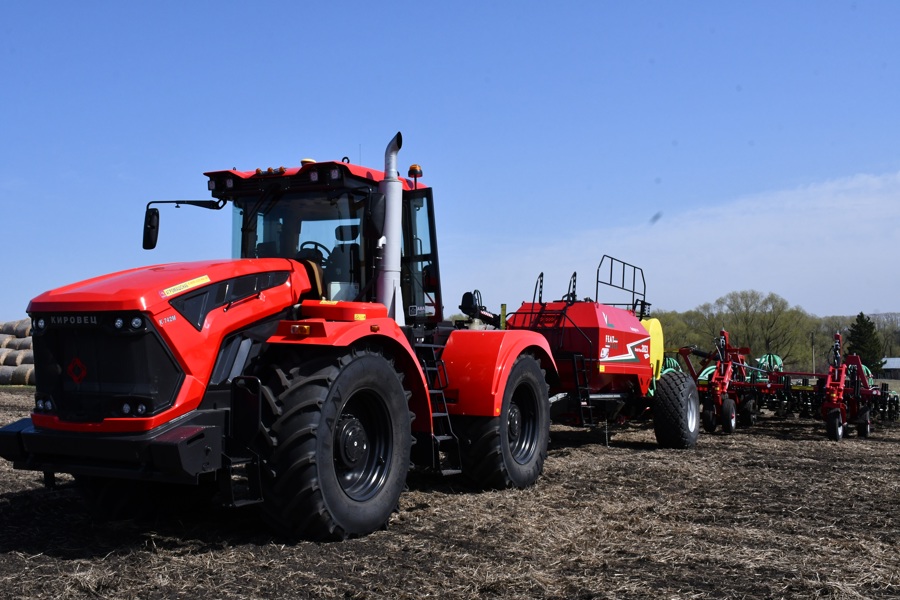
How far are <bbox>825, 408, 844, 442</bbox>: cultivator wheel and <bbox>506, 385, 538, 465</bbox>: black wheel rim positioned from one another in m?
7.01

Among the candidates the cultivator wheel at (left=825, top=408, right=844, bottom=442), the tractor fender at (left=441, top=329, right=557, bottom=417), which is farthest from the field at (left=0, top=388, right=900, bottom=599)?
the cultivator wheel at (left=825, top=408, right=844, bottom=442)

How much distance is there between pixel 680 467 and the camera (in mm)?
9516

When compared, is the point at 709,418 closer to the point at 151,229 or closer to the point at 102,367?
the point at 151,229

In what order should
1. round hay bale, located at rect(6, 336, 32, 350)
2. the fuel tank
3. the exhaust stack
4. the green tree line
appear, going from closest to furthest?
the exhaust stack < the fuel tank < round hay bale, located at rect(6, 336, 32, 350) < the green tree line

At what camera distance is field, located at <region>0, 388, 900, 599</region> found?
183 inches

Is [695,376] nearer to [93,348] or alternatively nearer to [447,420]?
[447,420]

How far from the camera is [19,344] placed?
22312mm

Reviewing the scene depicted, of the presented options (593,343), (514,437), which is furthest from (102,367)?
(593,343)

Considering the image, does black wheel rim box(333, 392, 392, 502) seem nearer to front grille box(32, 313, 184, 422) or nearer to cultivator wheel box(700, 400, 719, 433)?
front grille box(32, 313, 184, 422)

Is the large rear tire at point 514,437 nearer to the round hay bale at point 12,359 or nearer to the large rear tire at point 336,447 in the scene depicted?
the large rear tire at point 336,447

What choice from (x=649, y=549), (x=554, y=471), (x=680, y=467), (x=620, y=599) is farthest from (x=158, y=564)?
(x=680, y=467)

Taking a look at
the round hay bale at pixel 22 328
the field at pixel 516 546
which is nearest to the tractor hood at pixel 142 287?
the field at pixel 516 546

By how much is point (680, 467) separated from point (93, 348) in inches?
260

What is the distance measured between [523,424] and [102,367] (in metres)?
4.35
